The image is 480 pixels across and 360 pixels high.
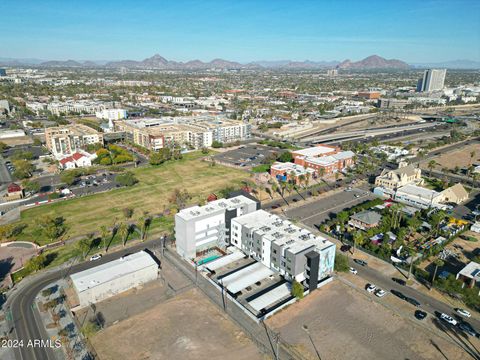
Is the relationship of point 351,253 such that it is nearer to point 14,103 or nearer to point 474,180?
point 474,180

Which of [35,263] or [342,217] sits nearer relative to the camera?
[35,263]

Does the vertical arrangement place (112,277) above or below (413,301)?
above

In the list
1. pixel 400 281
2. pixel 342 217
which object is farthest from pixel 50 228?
pixel 400 281

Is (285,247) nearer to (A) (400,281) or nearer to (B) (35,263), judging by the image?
(A) (400,281)

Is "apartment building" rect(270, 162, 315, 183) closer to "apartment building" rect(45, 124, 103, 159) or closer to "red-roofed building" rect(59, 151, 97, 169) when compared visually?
"red-roofed building" rect(59, 151, 97, 169)

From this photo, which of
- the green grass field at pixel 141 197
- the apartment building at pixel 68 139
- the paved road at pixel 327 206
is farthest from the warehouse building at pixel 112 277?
the apartment building at pixel 68 139

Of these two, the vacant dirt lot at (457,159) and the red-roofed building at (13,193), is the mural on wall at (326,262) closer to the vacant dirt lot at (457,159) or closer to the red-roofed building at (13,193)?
the red-roofed building at (13,193)

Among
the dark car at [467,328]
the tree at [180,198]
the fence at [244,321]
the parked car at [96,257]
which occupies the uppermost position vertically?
the tree at [180,198]
